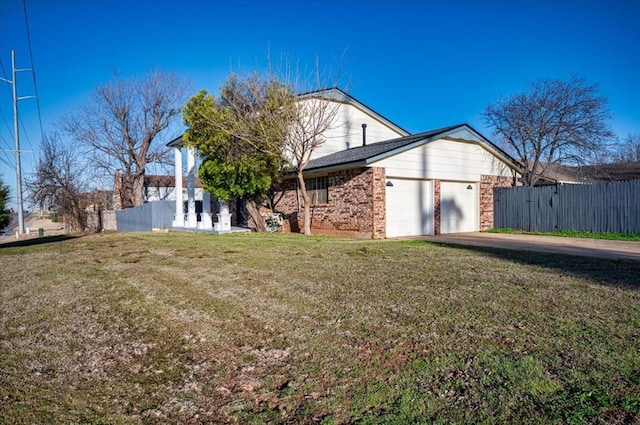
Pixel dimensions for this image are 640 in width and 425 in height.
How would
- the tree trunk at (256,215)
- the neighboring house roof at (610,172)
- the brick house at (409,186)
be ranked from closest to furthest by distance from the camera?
the brick house at (409,186), the tree trunk at (256,215), the neighboring house roof at (610,172)

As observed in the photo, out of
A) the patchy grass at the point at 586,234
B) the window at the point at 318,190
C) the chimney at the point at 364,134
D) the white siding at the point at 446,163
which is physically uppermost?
the chimney at the point at 364,134

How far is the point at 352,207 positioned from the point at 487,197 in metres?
6.26

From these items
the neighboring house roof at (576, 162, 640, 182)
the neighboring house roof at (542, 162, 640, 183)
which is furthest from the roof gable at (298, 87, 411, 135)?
the neighboring house roof at (576, 162, 640, 182)

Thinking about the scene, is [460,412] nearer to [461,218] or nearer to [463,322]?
[463,322]

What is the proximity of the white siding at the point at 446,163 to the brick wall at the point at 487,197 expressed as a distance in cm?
25

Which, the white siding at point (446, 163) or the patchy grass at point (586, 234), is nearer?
the patchy grass at point (586, 234)

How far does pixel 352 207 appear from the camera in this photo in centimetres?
1352

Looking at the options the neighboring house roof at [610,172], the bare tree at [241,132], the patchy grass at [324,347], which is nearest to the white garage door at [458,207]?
the bare tree at [241,132]

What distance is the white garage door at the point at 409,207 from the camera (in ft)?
44.0

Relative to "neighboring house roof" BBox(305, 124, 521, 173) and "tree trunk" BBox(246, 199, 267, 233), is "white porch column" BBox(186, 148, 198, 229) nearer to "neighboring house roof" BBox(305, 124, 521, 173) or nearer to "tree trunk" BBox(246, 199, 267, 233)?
"tree trunk" BBox(246, 199, 267, 233)

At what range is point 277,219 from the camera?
16.4 meters

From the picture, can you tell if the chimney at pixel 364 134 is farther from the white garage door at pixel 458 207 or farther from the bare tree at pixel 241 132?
the bare tree at pixel 241 132

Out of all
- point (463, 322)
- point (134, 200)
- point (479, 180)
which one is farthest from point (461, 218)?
point (134, 200)

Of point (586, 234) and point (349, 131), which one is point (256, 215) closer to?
point (349, 131)
